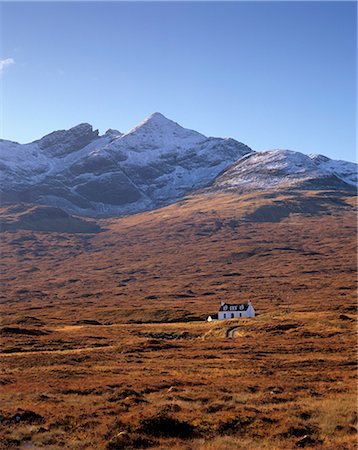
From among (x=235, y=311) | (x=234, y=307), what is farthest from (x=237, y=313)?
(x=234, y=307)

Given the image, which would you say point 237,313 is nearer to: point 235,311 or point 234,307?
point 235,311

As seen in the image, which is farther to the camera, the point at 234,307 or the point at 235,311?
the point at 234,307

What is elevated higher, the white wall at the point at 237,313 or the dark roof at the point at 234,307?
the dark roof at the point at 234,307

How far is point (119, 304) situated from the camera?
556ft

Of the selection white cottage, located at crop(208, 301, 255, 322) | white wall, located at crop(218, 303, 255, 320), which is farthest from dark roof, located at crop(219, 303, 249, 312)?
white wall, located at crop(218, 303, 255, 320)

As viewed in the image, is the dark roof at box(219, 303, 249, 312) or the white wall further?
the dark roof at box(219, 303, 249, 312)

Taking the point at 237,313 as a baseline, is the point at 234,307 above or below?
above

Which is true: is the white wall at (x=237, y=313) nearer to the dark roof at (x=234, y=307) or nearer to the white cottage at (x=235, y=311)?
the white cottage at (x=235, y=311)

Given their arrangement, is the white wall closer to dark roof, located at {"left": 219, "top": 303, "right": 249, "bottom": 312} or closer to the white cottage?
the white cottage

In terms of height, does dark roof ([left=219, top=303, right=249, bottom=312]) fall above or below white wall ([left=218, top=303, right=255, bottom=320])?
above

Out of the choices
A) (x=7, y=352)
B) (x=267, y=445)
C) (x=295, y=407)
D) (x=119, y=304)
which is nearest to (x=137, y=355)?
(x=7, y=352)

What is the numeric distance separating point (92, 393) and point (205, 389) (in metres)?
8.36

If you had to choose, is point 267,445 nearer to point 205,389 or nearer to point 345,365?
point 205,389

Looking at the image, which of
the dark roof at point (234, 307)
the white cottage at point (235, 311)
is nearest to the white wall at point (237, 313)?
the white cottage at point (235, 311)
